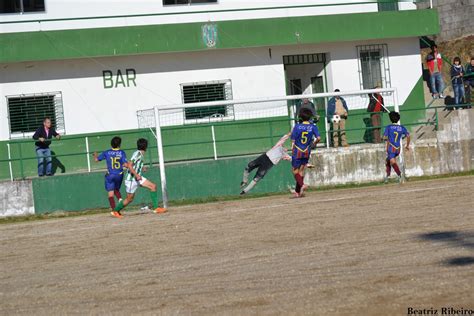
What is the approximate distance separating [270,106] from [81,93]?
5348 millimetres

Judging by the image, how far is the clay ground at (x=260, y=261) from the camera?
991cm

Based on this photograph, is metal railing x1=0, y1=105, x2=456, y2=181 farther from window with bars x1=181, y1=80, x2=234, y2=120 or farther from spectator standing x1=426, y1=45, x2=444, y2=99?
spectator standing x1=426, y1=45, x2=444, y2=99

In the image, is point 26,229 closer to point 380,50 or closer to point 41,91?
point 41,91

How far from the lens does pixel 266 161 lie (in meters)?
22.6

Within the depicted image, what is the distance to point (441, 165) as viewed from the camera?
27578 mm

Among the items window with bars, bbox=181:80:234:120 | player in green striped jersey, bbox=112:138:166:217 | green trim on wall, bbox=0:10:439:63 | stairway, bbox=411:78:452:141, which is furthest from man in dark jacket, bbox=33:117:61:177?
stairway, bbox=411:78:452:141

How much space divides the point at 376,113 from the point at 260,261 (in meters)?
15.3

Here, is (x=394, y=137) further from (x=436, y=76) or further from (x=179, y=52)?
(x=179, y=52)

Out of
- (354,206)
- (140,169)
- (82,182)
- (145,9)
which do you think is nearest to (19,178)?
(82,182)

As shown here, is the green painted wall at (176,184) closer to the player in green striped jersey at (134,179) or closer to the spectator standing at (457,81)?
the player in green striped jersey at (134,179)

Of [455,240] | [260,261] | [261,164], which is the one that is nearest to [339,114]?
[261,164]

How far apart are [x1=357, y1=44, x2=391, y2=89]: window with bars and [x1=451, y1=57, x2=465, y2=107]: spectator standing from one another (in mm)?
2326

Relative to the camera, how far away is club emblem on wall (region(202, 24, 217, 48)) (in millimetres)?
27797

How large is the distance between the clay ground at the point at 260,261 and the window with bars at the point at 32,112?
7790 mm
